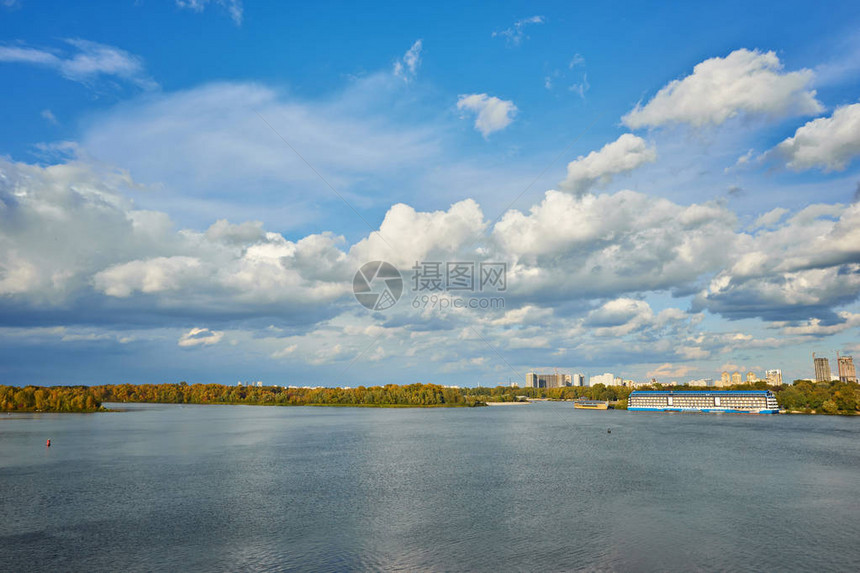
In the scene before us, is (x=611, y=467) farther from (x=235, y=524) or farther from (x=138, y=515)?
(x=138, y=515)

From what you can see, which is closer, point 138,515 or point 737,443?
point 138,515

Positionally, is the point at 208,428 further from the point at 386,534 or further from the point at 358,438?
the point at 386,534

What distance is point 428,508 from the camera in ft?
138

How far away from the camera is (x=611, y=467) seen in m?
63.1

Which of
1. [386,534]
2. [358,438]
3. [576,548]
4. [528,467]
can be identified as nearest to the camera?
[576,548]

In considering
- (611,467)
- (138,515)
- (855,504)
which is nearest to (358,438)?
(611,467)

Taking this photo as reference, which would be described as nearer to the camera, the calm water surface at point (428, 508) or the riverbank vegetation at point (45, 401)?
the calm water surface at point (428, 508)

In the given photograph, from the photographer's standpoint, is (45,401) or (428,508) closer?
(428,508)

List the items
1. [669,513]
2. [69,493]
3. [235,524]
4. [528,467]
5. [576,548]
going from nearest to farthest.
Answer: [576,548] < [235,524] < [669,513] < [69,493] < [528,467]

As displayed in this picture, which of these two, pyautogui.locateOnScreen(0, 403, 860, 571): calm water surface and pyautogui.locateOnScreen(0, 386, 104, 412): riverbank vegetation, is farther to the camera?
pyautogui.locateOnScreen(0, 386, 104, 412): riverbank vegetation

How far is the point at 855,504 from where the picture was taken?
145ft

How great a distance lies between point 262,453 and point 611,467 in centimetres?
4834

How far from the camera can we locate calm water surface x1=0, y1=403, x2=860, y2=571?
31.0 m

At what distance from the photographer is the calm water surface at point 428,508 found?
3095 centimetres
